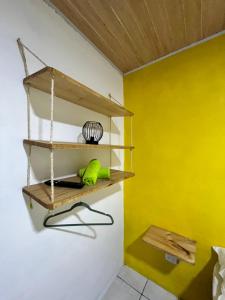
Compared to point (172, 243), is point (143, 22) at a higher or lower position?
higher

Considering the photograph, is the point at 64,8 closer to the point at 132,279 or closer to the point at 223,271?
the point at 223,271

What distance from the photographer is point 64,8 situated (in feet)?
2.96

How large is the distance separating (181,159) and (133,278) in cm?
134

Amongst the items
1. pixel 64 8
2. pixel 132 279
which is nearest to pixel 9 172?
pixel 64 8

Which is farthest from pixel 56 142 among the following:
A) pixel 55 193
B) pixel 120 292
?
pixel 120 292

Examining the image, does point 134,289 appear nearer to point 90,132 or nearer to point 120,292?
point 120,292

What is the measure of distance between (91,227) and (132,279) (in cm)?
86

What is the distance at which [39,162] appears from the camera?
82cm

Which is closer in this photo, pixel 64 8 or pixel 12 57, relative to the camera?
pixel 12 57

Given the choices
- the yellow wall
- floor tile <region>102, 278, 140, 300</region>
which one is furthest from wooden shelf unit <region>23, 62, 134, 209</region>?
floor tile <region>102, 278, 140, 300</region>

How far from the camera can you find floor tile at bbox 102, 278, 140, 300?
134cm

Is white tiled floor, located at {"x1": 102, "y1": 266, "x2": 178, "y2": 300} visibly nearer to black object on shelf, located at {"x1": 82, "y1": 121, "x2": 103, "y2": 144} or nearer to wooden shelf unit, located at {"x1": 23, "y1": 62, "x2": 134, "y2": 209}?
wooden shelf unit, located at {"x1": 23, "y1": 62, "x2": 134, "y2": 209}

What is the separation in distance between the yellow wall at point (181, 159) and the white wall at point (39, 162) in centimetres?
49

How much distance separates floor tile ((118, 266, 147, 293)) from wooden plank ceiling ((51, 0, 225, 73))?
2.21m
